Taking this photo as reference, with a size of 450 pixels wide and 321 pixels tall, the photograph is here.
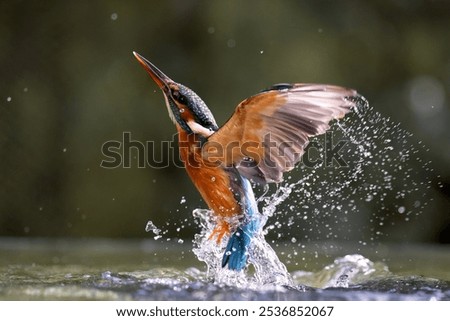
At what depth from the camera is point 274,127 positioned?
2.26m

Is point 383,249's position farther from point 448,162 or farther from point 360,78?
point 360,78

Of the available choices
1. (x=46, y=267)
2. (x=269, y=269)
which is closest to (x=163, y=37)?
(x=46, y=267)

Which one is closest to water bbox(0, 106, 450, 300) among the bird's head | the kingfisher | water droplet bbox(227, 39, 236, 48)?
the kingfisher

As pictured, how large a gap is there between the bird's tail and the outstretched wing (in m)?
0.08

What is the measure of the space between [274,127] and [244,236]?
1.29ft

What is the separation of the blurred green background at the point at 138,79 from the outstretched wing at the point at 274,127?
120 inches

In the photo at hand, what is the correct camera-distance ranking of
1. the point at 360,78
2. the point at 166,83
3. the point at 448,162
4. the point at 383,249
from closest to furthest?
the point at 166,83, the point at 383,249, the point at 448,162, the point at 360,78

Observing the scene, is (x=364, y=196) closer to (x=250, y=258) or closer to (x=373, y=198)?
(x=373, y=198)

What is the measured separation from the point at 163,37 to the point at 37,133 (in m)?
1.20

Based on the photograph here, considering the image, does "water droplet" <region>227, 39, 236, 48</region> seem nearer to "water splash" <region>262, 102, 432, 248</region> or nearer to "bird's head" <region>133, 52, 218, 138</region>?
"water splash" <region>262, 102, 432, 248</region>


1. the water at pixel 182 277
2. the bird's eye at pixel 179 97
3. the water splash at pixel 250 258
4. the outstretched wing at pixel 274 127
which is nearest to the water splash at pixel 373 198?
the water at pixel 182 277

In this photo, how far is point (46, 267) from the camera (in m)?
3.21

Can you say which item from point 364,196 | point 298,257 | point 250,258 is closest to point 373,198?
point 364,196

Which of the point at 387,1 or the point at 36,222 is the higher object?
the point at 387,1
